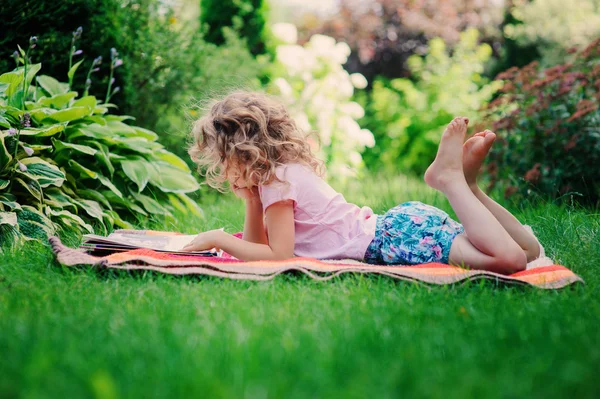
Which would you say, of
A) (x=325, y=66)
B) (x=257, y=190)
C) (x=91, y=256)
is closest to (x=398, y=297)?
(x=257, y=190)

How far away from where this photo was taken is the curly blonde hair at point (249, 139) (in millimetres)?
2699

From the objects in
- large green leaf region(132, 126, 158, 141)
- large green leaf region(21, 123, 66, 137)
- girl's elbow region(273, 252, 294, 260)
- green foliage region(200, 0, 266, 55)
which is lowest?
girl's elbow region(273, 252, 294, 260)

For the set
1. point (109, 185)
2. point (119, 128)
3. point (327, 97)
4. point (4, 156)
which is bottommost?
point (109, 185)

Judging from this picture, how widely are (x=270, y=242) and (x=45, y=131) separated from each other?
153 cm

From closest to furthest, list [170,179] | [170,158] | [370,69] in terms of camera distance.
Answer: [170,179], [170,158], [370,69]

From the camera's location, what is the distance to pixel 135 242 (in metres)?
2.84

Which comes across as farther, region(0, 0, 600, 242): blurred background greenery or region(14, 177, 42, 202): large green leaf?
region(0, 0, 600, 242): blurred background greenery

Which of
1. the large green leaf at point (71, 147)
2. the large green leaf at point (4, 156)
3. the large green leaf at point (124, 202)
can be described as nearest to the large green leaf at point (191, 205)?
the large green leaf at point (124, 202)

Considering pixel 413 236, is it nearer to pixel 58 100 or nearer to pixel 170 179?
Result: pixel 170 179

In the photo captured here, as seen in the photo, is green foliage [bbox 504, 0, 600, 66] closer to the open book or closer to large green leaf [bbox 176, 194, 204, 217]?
large green leaf [bbox 176, 194, 204, 217]

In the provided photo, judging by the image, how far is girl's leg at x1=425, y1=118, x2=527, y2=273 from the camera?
2.42 metres

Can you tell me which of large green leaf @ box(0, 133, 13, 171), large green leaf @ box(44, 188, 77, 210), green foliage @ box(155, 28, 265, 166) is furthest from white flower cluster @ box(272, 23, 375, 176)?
large green leaf @ box(0, 133, 13, 171)

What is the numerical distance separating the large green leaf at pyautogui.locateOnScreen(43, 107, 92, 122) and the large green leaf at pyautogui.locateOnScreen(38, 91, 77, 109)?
0.52ft

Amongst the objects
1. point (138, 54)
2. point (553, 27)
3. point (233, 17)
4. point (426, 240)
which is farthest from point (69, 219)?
point (553, 27)
